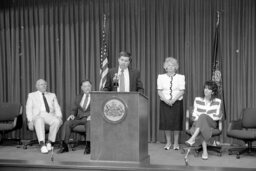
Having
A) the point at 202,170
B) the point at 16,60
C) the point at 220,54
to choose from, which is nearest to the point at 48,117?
the point at 16,60

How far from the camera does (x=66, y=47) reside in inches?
321

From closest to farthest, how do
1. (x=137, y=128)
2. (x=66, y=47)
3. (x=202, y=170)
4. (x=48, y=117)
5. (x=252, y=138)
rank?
(x=202, y=170) < (x=137, y=128) < (x=252, y=138) < (x=48, y=117) < (x=66, y=47)

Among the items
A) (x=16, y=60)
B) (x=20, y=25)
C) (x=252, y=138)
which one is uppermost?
(x=20, y=25)

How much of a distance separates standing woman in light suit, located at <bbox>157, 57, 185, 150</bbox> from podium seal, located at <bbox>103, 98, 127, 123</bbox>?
7.48ft

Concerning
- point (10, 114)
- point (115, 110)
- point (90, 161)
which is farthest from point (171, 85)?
point (10, 114)

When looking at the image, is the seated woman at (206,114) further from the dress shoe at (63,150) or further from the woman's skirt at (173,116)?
the dress shoe at (63,150)

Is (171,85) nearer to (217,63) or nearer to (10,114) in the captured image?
(217,63)

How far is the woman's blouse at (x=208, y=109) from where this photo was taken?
6355mm

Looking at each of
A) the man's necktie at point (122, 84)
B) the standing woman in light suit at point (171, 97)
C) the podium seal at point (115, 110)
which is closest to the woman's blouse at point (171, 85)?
the standing woman in light suit at point (171, 97)

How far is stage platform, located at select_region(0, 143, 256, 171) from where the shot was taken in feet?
11.8

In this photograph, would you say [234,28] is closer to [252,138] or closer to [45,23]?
[252,138]

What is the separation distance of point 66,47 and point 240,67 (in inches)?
126

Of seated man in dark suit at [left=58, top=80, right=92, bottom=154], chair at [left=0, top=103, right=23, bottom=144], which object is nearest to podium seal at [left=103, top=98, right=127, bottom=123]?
seated man in dark suit at [left=58, top=80, right=92, bottom=154]

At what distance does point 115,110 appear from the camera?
4.65m
